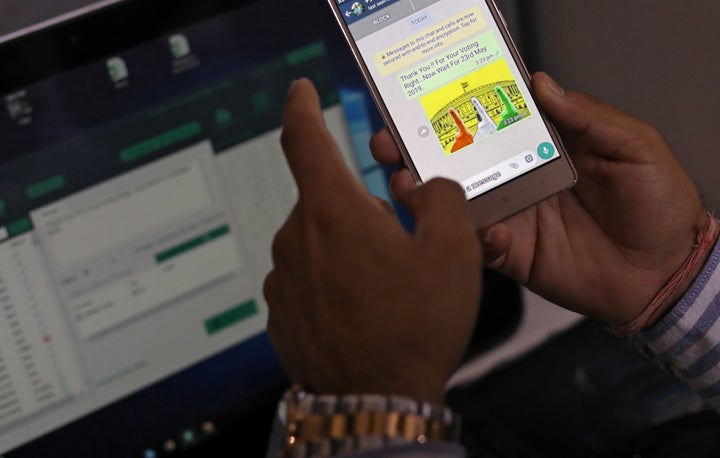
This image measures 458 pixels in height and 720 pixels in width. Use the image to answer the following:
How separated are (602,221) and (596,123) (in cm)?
9

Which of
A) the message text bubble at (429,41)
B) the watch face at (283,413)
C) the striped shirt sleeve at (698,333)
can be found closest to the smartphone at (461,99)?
the message text bubble at (429,41)

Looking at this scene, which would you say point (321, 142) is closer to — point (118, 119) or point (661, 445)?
point (118, 119)

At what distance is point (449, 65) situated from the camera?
1.98 feet

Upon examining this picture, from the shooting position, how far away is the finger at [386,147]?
0.60 m

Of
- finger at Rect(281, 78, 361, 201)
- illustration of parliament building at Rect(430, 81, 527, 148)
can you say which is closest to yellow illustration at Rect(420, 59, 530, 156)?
illustration of parliament building at Rect(430, 81, 527, 148)

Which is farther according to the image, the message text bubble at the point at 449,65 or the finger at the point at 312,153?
the message text bubble at the point at 449,65

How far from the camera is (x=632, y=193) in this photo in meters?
0.62

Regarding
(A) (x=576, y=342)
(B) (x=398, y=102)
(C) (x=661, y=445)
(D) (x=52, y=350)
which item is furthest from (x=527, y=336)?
(D) (x=52, y=350)

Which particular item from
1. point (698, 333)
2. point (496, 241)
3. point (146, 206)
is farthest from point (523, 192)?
point (146, 206)

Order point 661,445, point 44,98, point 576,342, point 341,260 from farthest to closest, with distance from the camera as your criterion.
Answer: point 576,342 → point 661,445 → point 44,98 → point 341,260

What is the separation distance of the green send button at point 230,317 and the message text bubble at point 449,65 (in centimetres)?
22

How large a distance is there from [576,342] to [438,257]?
47cm

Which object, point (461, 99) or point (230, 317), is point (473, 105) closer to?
point (461, 99)

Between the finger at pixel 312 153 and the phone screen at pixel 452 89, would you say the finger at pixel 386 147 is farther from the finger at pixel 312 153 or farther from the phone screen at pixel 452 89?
the finger at pixel 312 153
